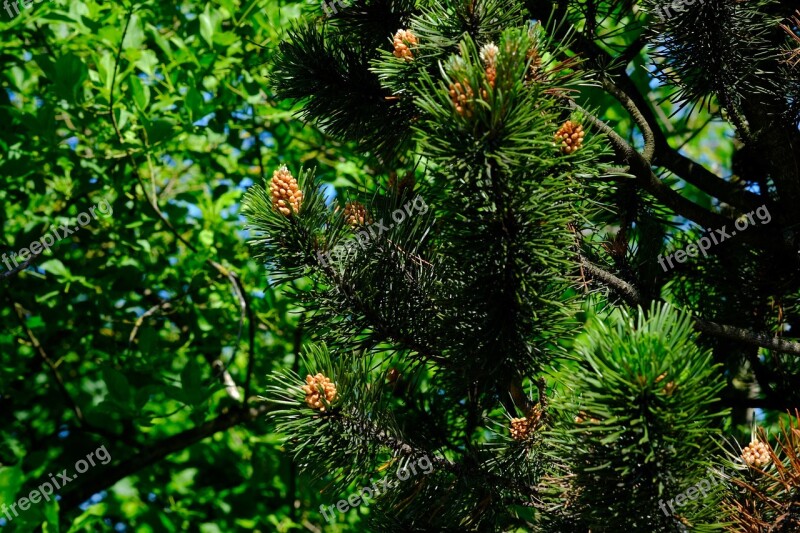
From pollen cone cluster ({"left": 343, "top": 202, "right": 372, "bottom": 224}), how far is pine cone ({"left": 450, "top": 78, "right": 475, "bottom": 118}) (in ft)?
1.26

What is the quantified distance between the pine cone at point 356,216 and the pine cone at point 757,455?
65 centimetres

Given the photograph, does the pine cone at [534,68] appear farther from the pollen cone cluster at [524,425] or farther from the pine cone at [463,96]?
the pollen cone cluster at [524,425]

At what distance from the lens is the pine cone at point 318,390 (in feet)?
3.54

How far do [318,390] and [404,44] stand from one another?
0.52 metres

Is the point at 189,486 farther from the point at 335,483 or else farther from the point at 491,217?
the point at 491,217

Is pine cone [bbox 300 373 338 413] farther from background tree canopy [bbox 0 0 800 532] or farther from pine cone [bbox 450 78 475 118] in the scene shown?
pine cone [bbox 450 78 475 118]

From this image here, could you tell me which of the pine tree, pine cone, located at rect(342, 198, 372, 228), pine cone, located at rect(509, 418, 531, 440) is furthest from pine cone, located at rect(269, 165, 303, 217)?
pine cone, located at rect(509, 418, 531, 440)

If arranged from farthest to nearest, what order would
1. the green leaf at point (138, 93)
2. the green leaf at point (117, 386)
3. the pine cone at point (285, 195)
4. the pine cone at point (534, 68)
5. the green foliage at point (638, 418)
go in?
the green leaf at point (138, 93)
the green leaf at point (117, 386)
the pine cone at point (285, 195)
the pine cone at point (534, 68)
the green foliage at point (638, 418)

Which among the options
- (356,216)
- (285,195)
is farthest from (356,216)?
(285,195)

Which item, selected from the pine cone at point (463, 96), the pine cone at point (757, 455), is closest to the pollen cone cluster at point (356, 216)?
the pine cone at point (463, 96)

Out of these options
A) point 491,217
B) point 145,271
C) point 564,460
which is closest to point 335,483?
point 564,460

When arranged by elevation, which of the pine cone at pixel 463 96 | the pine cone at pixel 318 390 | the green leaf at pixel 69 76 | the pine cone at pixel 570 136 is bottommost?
the pine cone at pixel 318 390

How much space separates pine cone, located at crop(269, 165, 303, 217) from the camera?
1.14 m

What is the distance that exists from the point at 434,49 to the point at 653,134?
508 mm
